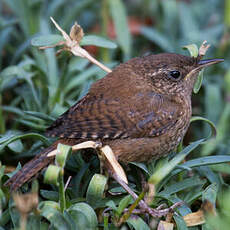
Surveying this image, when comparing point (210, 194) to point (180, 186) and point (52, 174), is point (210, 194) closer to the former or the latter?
point (180, 186)

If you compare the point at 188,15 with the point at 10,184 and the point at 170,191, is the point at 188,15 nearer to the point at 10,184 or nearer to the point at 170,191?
the point at 170,191

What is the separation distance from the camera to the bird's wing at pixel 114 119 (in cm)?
316

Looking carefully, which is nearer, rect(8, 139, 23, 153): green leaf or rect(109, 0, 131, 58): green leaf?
rect(8, 139, 23, 153): green leaf

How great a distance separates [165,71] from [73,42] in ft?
2.40

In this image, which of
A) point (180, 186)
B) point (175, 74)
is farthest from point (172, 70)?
point (180, 186)

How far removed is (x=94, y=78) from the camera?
4.39 meters

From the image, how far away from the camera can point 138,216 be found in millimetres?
2881

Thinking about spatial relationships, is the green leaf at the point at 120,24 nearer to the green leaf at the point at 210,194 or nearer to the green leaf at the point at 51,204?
the green leaf at the point at 210,194

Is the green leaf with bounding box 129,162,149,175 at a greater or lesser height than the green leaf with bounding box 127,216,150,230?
greater

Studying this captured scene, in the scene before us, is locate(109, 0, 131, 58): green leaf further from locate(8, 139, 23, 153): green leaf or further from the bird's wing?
locate(8, 139, 23, 153): green leaf

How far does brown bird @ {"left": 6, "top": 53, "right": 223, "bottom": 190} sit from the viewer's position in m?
3.18

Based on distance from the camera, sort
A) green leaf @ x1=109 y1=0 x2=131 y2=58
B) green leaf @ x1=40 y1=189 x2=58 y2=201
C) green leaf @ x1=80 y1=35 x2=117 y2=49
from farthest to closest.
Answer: green leaf @ x1=109 y1=0 x2=131 y2=58 → green leaf @ x1=80 y1=35 x2=117 y2=49 → green leaf @ x1=40 y1=189 x2=58 y2=201

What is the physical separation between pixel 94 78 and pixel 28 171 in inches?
64.5

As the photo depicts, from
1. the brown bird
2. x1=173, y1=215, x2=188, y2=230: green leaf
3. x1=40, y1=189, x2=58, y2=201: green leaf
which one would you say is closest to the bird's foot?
x1=173, y1=215, x2=188, y2=230: green leaf
